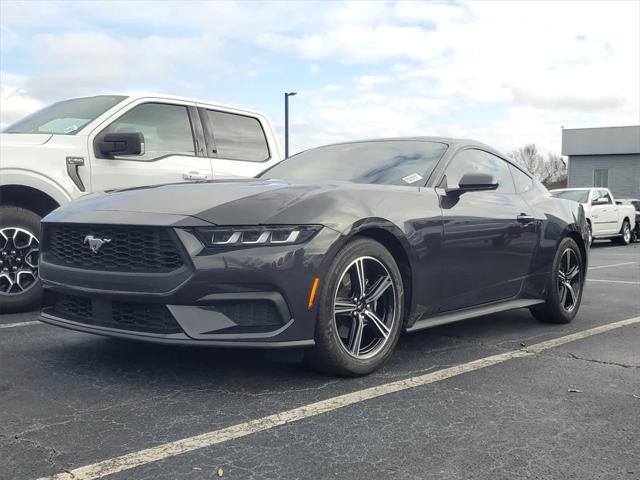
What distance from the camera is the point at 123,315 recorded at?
11.4 ft

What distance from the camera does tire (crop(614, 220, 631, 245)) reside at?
19.8 meters

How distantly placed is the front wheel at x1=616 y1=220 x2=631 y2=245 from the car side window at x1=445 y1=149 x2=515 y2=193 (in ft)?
52.4

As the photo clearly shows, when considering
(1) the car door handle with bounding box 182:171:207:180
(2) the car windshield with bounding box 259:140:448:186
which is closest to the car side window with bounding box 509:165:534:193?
(2) the car windshield with bounding box 259:140:448:186

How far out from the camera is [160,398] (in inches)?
130

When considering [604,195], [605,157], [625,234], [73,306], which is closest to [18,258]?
[73,306]

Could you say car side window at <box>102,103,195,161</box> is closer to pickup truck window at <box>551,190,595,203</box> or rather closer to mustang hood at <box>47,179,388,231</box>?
mustang hood at <box>47,179,388,231</box>

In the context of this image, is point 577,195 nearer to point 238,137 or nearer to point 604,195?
point 604,195

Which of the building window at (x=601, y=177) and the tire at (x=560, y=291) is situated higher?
the building window at (x=601, y=177)

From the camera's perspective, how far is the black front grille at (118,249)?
3.38 metres

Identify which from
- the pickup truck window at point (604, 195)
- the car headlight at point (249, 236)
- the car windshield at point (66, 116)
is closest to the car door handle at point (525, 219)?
Answer: the car headlight at point (249, 236)

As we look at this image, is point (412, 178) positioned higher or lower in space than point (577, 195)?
higher

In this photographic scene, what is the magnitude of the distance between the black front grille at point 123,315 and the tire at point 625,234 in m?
18.7

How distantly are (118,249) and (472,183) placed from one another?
2233 mm

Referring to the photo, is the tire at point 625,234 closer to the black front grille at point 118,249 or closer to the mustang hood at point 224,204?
the mustang hood at point 224,204
